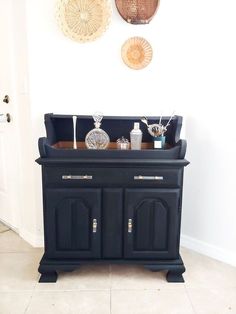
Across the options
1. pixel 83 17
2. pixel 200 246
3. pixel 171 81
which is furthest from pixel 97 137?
pixel 200 246

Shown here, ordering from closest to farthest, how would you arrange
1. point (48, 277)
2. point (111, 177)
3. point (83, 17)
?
1. point (111, 177)
2. point (48, 277)
3. point (83, 17)

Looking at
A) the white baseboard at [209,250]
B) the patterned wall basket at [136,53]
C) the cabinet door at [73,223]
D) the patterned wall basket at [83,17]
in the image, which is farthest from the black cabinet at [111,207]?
the patterned wall basket at [83,17]

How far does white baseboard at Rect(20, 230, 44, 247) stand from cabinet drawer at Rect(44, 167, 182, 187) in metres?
0.70

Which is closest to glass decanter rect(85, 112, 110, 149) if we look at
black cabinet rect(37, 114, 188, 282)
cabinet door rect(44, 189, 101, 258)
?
black cabinet rect(37, 114, 188, 282)

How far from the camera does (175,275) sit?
1896 millimetres

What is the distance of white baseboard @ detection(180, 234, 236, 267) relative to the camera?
2082mm

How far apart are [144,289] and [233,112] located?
1270 mm

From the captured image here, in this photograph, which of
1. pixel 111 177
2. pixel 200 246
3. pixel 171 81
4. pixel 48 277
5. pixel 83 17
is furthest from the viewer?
pixel 200 246

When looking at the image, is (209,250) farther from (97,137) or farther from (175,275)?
(97,137)

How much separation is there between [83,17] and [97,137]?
819mm

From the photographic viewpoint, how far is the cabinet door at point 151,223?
181cm

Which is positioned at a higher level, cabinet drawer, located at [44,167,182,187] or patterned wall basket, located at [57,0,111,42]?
patterned wall basket, located at [57,0,111,42]

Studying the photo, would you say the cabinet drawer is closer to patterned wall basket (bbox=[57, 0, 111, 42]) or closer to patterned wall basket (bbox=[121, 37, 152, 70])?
patterned wall basket (bbox=[121, 37, 152, 70])

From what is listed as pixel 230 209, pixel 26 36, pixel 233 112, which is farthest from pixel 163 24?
pixel 230 209
